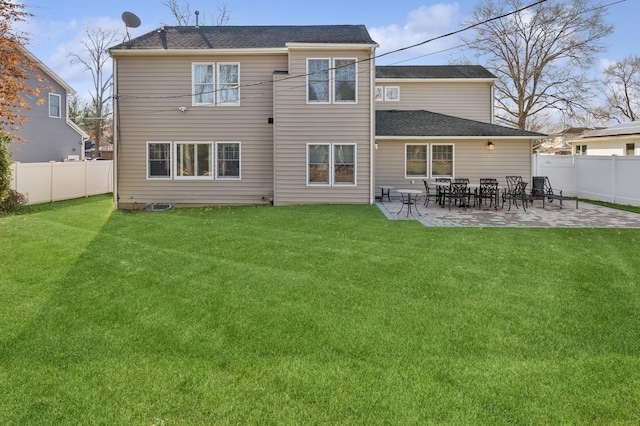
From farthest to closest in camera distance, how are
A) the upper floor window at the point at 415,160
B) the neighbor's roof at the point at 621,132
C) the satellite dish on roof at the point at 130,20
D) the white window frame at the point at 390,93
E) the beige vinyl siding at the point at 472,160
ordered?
the neighbor's roof at the point at 621,132
the white window frame at the point at 390,93
the upper floor window at the point at 415,160
the beige vinyl siding at the point at 472,160
the satellite dish on roof at the point at 130,20

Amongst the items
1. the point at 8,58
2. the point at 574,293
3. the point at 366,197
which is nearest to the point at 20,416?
the point at 574,293

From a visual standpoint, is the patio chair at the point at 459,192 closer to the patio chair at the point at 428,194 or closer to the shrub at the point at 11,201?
the patio chair at the point at 428,194

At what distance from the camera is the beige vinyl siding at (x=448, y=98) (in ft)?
62.5

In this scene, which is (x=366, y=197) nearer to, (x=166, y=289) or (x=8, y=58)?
(x=166, y=289)

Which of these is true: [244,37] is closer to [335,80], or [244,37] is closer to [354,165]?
[335,80]

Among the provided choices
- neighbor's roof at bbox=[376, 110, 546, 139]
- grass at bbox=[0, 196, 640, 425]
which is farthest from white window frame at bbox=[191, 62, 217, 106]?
grass at bbox=[0, 196, 640, 425]

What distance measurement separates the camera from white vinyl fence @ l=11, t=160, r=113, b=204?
15.3 metres

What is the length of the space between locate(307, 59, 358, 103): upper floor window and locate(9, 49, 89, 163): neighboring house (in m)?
14.4

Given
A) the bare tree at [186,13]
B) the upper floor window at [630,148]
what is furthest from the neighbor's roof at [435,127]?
the bare tree at [186,13]

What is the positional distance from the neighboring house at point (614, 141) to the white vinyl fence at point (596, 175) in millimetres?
4489

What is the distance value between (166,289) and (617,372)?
4899mm

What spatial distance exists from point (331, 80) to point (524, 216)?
7467 mm

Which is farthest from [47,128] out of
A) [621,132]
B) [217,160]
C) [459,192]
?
[621,132]

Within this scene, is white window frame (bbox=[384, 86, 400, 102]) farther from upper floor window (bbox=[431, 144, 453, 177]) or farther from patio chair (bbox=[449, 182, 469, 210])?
patio chair (bbox=[449, 182, 469, 210])
